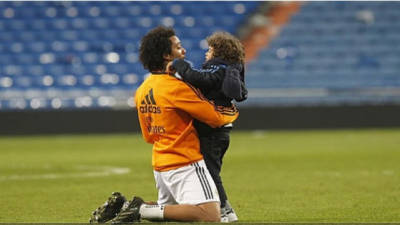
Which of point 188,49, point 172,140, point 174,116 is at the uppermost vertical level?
point 174,116

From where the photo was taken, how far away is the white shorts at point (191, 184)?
579 centimetres

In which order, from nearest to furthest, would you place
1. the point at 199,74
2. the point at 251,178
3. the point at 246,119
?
the point at 199,74 → the point at 251,178 → the point at 246,119

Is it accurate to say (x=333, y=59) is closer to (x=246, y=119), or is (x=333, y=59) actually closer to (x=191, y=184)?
(x=246, y=119)

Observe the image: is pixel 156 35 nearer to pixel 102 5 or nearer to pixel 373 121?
pixel 373 121

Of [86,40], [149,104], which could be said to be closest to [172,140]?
[149,104]

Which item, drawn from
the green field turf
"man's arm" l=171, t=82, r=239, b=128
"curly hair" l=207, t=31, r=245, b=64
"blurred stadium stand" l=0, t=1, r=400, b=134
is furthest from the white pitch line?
"blurred stadium stand" l=0, t=1, r=400, b=134

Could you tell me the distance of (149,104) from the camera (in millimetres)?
5938

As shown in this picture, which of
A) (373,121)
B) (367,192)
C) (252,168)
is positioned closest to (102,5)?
(373,121)

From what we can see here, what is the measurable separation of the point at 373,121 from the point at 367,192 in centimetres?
1428

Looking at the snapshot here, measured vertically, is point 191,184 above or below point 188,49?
above

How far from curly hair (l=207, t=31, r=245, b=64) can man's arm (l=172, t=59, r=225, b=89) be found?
8.4 inches

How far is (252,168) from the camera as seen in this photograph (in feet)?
38.5

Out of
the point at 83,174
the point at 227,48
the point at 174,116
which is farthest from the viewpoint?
the point at 83,174

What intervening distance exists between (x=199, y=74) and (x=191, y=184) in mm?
789
